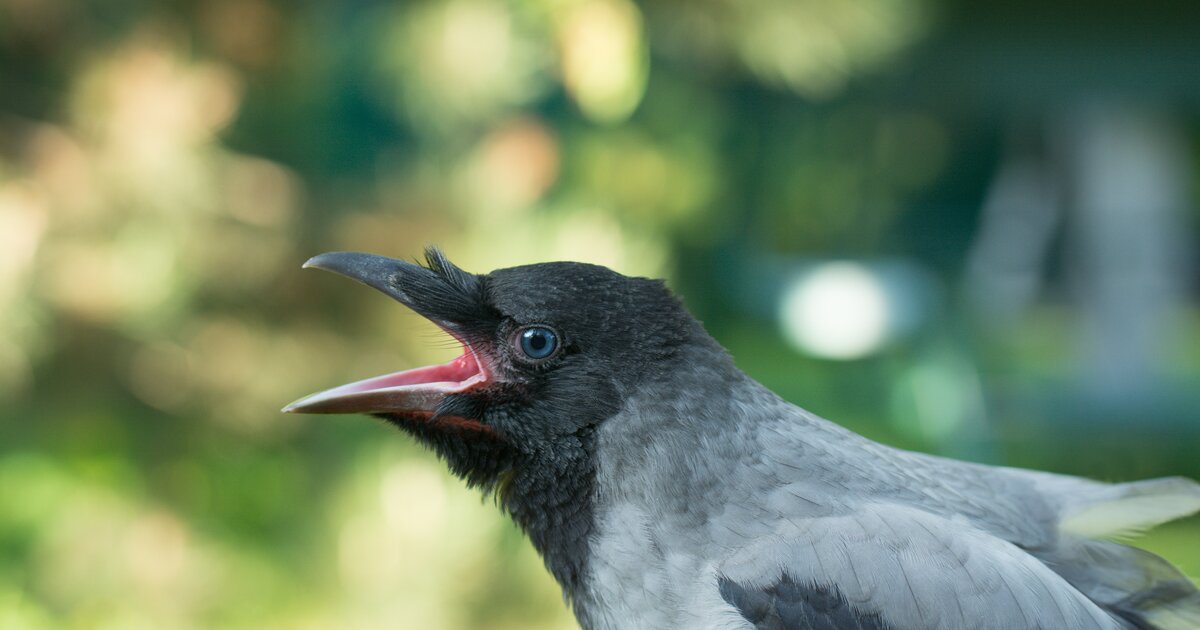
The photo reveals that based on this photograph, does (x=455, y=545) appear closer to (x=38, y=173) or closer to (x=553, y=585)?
(x=553, y=585)

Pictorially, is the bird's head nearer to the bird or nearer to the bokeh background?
the bird

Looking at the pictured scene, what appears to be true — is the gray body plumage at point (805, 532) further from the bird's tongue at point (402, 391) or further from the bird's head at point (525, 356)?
the bird's tongue at point (402, 391)

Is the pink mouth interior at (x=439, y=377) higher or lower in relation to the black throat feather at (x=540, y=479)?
higher

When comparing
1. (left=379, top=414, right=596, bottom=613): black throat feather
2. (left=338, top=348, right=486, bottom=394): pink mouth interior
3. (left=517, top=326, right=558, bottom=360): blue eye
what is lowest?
(left=379, top=414, right=596, bottom=613): black throat feather

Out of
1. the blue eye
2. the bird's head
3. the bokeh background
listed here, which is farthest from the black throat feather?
the bokeh background

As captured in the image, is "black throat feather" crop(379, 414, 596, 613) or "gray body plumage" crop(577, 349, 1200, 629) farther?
"black throat feather" crop(379, 414, 596, 613)

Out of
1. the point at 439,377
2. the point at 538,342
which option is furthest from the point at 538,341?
the point at 439,377

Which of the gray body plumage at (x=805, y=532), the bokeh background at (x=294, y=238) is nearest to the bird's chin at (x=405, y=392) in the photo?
the gray body plumage at (x=805, y=532)
